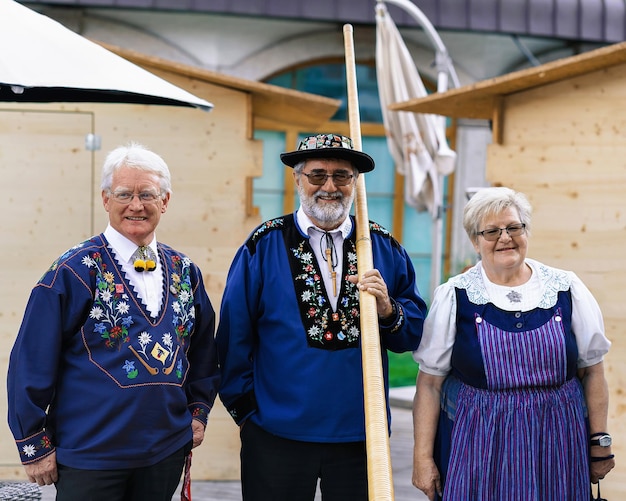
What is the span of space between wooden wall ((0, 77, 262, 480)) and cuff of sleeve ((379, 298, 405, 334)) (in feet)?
7.09

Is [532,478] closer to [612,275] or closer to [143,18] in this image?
[612,275]

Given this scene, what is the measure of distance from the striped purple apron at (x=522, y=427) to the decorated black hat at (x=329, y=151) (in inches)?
26.9

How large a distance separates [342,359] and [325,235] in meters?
0.44

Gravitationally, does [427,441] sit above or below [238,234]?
below

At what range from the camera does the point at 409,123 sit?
22.3 feet

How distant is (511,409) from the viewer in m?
2.62

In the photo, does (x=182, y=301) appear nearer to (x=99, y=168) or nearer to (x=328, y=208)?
(x=328, y=208)

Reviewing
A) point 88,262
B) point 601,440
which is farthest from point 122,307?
point 601,440

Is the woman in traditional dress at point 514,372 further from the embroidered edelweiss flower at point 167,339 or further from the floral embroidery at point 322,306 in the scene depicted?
the embroidered edelweiss flower at point 167,339

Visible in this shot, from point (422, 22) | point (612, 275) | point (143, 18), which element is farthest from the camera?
point (143, 18)

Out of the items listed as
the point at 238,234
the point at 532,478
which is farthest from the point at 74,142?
the point at 532,478

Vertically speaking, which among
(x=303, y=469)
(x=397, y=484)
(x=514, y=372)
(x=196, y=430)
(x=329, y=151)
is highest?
(x=329, y=151)

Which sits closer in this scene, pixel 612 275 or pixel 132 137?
pixel 612 275

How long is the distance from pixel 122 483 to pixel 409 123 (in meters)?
4.84
